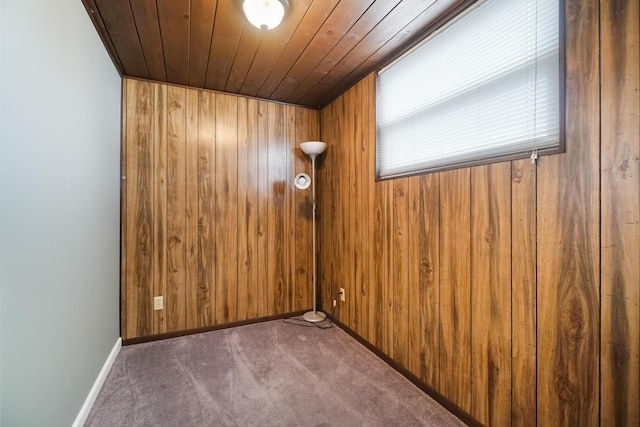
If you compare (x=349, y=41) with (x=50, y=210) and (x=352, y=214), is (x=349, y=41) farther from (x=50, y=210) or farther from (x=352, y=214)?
(x=50, y=210)

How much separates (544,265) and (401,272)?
887mm

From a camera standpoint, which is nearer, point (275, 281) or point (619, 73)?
point (619, 73)

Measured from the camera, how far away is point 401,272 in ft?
6.36

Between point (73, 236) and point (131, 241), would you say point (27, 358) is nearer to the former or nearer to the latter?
point (73, 236)

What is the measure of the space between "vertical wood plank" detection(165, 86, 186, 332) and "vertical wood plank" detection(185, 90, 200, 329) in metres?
0.03

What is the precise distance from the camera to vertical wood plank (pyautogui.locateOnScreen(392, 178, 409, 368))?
74.5 inches

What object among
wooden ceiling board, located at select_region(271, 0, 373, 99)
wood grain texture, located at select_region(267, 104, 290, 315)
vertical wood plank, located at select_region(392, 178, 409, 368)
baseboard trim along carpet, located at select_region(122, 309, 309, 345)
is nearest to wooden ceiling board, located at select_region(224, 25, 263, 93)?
wooden ceiling board, located at select_region(271, 0, 373, 99)

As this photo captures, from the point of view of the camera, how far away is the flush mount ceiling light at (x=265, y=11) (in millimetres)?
1434

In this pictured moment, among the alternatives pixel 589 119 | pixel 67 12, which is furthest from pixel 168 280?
pixel 589 119

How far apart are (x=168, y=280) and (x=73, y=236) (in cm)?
118

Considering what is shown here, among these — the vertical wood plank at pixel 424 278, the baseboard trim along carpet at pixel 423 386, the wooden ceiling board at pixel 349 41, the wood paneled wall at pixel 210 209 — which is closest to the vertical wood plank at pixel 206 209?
the wood paneled wall at pixel 210 209

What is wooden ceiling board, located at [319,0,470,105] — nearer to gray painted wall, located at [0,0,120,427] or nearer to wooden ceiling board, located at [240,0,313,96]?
wooden ceiling board, located at [240,0,313,96]

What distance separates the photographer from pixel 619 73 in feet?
3.14

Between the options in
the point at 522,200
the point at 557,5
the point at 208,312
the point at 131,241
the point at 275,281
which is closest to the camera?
the point at 557,5
